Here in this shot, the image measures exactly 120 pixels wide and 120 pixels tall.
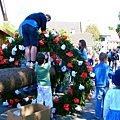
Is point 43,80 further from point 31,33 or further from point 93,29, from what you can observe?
point 93,29

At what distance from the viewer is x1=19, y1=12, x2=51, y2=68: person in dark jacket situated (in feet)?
18.0

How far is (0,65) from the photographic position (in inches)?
263

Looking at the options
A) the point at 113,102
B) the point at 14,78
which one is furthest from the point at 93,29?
the point at 113,102

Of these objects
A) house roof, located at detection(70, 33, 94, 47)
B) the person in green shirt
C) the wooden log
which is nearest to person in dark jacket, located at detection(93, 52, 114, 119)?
the person in green shirt

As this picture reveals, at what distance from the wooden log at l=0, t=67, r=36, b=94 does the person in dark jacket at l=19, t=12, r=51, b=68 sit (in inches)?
16.0

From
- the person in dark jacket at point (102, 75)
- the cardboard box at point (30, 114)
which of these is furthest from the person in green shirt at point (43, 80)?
the person in dark jacket at point (102, 75)

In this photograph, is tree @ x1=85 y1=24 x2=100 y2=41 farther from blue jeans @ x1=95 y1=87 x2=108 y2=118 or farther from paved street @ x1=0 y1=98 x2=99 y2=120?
blue jeans @ x1=95 y1=87 x2=108 y2=118

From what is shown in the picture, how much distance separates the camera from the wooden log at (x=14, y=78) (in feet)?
13.9

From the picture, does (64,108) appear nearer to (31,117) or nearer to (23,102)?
(23,102)

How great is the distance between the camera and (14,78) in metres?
4.52

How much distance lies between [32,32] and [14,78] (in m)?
1.43

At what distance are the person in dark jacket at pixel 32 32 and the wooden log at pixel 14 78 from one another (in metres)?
0.41

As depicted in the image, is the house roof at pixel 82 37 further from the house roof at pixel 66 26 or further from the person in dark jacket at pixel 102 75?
the person in dark jacket at pixel 102 75

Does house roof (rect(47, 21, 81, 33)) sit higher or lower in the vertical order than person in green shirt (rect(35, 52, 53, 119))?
higher
